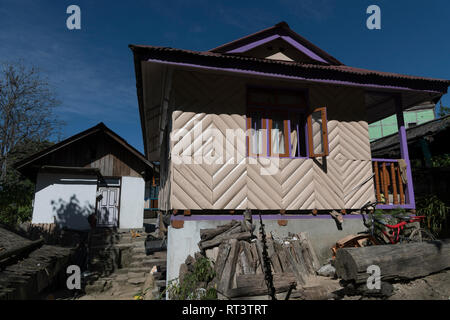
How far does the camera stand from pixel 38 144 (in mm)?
20547

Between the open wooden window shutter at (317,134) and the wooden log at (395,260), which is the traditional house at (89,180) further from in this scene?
the wooden log at (395,260)

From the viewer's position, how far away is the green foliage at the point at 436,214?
8047mm

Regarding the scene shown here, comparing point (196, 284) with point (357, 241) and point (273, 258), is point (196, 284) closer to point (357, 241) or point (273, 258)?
point (273, 258)

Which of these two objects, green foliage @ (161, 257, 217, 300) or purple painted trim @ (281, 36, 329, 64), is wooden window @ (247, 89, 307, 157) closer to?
purple painted trim @ (281, 36, 329, 64)

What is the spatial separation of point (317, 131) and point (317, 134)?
8cm

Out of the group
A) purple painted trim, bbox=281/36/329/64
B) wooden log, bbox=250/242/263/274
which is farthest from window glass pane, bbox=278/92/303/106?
wooden log, bbox=250/242/263/274

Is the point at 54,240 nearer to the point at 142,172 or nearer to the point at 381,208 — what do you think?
the point at 142,172

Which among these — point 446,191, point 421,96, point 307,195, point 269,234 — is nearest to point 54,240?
point 269,234

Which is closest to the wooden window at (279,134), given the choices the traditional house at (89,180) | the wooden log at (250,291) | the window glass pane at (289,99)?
the window glass pane at (289,99)

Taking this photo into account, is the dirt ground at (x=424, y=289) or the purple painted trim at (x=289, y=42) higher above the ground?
the purple painted trim at (x=289, y=42)

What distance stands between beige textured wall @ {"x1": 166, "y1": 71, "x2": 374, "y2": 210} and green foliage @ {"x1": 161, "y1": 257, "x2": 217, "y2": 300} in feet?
4.14

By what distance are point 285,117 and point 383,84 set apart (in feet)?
8.42

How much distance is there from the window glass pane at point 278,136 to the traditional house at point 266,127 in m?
0.03

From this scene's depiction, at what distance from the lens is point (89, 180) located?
14.1m
